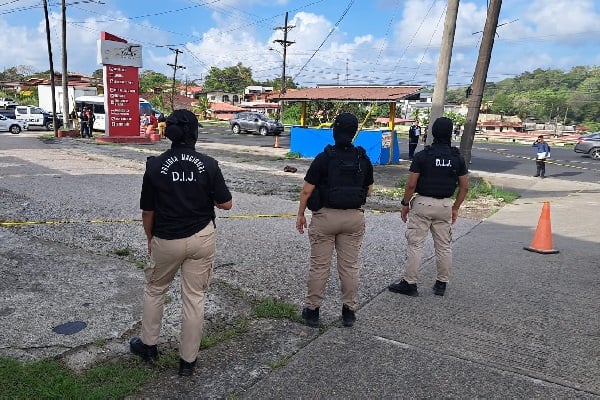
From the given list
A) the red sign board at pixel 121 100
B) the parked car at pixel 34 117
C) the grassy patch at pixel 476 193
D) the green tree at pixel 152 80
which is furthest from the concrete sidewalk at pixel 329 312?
the green tree at pixel 152 80

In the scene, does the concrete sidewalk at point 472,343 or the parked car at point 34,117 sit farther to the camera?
the parked car at point 34,117

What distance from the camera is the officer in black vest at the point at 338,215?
150 inches

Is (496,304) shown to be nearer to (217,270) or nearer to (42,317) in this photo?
(217,270)

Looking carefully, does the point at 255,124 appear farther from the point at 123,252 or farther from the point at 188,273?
the point at 188,273

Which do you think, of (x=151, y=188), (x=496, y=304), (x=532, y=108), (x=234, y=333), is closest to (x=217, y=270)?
(x=234, y=333)

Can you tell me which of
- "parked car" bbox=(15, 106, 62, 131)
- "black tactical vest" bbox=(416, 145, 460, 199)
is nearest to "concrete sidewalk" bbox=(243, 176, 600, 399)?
"black tactical vest" bbox=(416, 145, 460, 199)

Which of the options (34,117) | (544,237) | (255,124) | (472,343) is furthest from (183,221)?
(34,117)

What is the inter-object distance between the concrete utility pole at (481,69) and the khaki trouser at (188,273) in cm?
1009

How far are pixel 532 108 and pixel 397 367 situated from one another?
11929cm

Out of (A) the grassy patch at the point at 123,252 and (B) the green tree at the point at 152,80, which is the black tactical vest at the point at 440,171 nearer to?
(A) the grassy patch at the point at 123,252

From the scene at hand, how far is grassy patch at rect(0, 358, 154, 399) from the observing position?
9.29ft

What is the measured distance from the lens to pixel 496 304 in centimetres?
470

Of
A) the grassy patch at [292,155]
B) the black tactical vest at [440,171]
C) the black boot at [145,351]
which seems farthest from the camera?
the grassy patch at [292,155]

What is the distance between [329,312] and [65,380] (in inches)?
86.3
